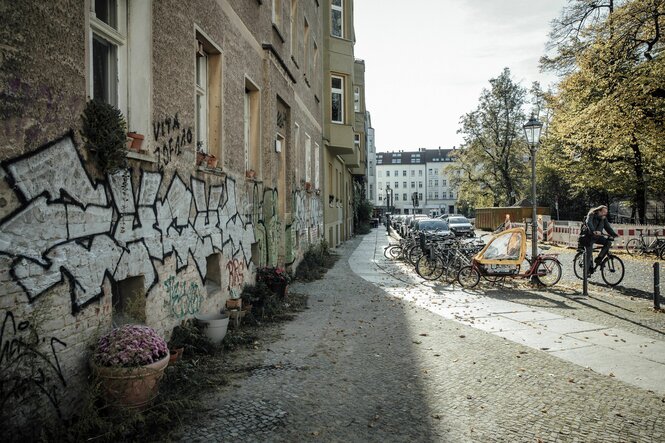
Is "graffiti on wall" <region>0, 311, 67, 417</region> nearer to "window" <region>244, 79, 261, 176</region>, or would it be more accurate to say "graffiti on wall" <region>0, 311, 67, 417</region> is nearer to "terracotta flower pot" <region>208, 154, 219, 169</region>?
"terracotta flower pot" <region>208, 154, 219, 169</region>

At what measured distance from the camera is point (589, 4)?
20781 millimetres

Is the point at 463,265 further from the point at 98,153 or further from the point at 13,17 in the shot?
the point at 13,17

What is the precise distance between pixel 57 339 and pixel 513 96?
4920cm

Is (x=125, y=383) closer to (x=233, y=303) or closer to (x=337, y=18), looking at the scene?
(x=233, y=303)

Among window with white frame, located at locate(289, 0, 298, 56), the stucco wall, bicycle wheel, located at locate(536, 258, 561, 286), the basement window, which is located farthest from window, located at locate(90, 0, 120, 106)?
bicycle wheel, located at locate(536, 258, 561, 286)

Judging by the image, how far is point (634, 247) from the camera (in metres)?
20.0

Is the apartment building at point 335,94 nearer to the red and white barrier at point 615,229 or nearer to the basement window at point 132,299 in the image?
the red and white barrier at point 615,229

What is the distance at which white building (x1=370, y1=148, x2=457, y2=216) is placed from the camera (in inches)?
4793

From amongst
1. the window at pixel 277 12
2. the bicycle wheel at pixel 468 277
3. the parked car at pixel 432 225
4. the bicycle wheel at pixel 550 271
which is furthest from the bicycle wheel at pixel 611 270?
the parked car at pixel 432 225

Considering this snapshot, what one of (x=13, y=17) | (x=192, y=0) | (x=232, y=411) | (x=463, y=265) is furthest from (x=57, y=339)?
(x=463, y=265)

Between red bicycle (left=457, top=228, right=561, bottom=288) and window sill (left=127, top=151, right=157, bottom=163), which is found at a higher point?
window sill (left=127, top=151, right=157, bottom=163)

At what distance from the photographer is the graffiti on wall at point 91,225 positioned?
3.41 meters

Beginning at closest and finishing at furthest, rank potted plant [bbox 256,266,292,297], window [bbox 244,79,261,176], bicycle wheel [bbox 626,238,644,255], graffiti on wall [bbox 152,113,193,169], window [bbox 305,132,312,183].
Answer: graffiti on wall [bbox 152,113,193,169] < potted plant [bbox 256,266,292,297] < window [bbox 244,79,261,176] < window [bbox 305,132,312,183] < bicycle wheel [bbox 626,238,644,255]

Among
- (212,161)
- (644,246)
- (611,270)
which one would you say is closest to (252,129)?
(212,161)
